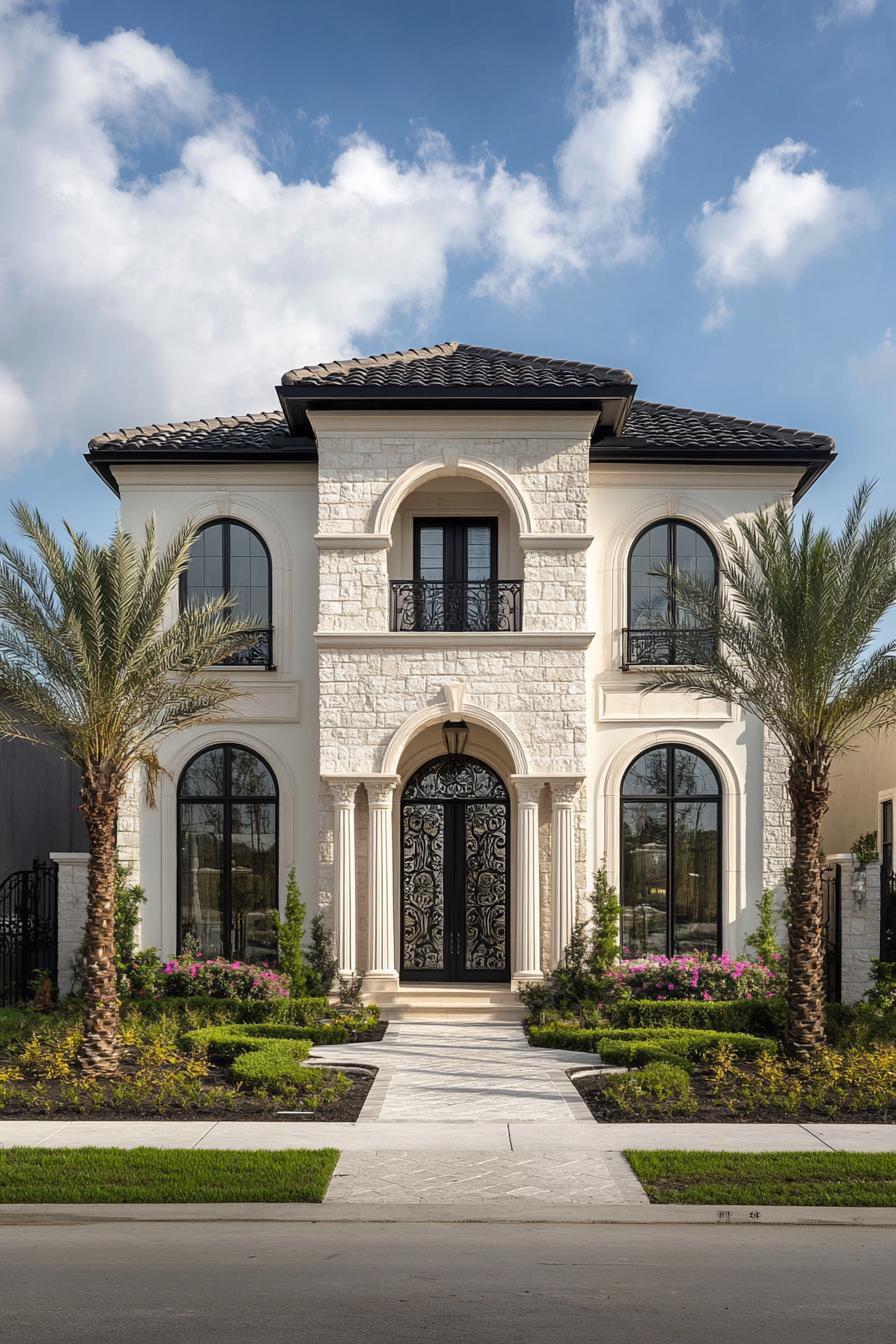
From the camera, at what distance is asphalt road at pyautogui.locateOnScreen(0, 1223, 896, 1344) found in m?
6.75

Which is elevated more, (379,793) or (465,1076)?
(379,793)

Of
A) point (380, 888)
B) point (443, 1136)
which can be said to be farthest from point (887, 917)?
point (443, 1136)

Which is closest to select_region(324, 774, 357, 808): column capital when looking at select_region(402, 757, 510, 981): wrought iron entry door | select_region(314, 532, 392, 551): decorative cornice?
select_region(402, 757, 510, 981): wrought iron entry door

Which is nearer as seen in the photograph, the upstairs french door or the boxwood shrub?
the boxwood shrub

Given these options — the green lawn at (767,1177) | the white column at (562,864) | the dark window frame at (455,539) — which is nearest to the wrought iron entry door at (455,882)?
the white column at (562,864)

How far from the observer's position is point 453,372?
20.7 metres

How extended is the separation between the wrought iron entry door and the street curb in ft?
37.7

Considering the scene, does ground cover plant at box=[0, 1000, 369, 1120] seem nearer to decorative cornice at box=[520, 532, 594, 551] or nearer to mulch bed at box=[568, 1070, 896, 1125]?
mulch bed at box=[568, 1070, 896, 1125]

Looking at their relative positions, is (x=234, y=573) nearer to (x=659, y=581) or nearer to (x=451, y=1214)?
(x=659, y=581)

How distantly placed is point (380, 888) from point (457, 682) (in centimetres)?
313

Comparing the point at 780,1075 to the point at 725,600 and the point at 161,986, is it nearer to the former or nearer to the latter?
the point at 725,600

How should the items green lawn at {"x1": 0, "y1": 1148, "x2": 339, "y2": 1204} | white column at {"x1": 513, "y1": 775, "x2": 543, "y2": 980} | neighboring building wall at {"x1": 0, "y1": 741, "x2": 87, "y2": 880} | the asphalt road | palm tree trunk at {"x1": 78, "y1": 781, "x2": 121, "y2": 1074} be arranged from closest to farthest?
the asphalt road
green lawn at {"x1": 0, "y1": 1148, "x2": 339, "y2": 1204}
palm tree trunk at {"x1": 78, "y1": 781, "x2": 121, "y2": 1074}
white column at {"x1": 513, "y1": 775, "x2": 543, "y2": 980}
neighboring building wall at {"x1": 0, "y1": 741, "x2": 87, "y2": 880}

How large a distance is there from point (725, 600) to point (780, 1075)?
20.8 feet

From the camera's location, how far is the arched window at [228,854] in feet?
67.3
